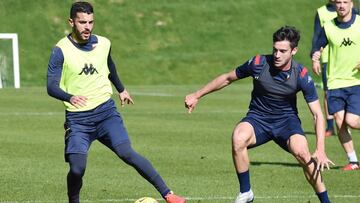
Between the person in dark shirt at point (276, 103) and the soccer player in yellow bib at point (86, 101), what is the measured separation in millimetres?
826

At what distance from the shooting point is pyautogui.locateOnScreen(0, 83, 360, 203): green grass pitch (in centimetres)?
1249

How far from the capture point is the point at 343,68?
592 inches

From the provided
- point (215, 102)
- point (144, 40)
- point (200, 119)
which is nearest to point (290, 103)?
point (200, 119)

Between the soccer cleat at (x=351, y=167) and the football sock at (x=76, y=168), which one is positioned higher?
the football sock at (x=76, y=168)

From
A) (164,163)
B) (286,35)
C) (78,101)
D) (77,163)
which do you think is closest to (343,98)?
(164,163)

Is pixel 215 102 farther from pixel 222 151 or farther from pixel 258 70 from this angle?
pixel 258 70

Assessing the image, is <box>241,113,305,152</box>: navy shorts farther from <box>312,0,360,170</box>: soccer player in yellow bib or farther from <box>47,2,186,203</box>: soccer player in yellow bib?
<box>312,0,360,170</box>: soccer player in yellow bib

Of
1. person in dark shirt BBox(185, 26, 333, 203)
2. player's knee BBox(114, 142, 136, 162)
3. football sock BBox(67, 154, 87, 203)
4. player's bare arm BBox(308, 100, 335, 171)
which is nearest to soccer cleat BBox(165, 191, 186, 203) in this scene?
player's knee BBox(114, 142, 136, 162)

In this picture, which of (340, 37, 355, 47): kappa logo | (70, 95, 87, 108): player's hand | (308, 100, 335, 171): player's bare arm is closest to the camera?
(308, 100, 335, 171): player's bare arm

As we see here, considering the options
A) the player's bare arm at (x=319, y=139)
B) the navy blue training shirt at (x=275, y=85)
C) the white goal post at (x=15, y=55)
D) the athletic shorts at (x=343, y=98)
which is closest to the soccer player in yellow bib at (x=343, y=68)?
the athletic shorts at (x=343, y=98)

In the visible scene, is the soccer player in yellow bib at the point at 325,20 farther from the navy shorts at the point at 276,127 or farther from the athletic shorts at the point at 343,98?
the navy shorts at the point at 276,127

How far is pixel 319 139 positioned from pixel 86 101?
2.48 metres

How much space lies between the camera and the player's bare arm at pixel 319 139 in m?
10.3

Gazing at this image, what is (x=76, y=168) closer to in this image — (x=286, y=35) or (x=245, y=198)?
(x=245, y=198)
